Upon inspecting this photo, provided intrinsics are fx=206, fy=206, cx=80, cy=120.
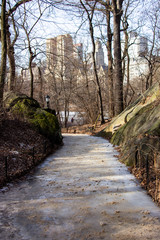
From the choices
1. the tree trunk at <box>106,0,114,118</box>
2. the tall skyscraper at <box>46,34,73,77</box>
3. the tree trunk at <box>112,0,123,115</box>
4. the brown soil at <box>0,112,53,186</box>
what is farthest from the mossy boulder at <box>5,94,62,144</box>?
the tree trunk at <box>106,0,114,118</box>

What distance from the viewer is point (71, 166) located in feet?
20.5

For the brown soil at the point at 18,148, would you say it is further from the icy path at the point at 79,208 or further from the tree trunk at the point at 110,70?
the tree trunk at the point at 110,70

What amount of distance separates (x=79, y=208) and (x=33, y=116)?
6.97 meters

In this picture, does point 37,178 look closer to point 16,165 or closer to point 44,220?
point 16,165

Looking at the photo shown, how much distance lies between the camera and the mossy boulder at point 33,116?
9469mm

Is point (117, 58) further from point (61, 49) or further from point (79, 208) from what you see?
point (79, 208)

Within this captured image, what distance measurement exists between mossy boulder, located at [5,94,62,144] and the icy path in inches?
160

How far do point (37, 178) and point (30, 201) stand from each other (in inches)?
55.7

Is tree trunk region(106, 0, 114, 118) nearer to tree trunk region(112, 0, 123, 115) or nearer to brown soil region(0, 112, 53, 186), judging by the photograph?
tree trunk region(112, 0, 123, 115)

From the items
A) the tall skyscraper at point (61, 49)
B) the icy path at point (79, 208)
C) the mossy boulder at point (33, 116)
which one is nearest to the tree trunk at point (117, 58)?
the tall skyscraper at point (61, 49)

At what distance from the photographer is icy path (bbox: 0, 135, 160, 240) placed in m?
2.79

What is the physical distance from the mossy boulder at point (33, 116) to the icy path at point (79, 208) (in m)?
4.08

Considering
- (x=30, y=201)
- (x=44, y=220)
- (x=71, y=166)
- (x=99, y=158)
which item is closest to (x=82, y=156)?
(x=99, y=158)

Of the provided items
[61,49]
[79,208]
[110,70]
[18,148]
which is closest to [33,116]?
[18,148]
